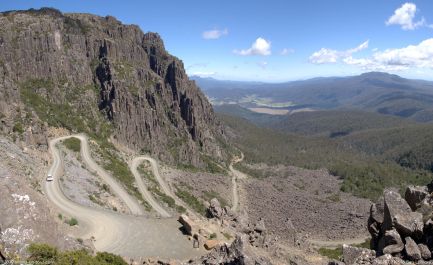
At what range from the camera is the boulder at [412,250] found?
76.6 feet

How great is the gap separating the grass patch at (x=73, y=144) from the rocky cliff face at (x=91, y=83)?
10054 mm

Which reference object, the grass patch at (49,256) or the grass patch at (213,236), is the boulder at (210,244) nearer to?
the grass patch at (213,236)

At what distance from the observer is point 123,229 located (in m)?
53.6

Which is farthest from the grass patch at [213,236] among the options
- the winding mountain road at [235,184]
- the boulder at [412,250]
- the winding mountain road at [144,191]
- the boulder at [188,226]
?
the winding mountain road at [235,184]

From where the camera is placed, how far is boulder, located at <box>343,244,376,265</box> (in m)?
24.3

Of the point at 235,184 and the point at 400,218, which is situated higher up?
the point at 400,218

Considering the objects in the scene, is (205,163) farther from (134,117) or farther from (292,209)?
(292,209)

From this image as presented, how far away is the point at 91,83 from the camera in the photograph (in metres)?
164

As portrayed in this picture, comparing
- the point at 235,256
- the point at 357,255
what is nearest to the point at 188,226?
the point at 235,256

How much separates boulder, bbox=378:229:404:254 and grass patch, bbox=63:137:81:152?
9380 centimetres

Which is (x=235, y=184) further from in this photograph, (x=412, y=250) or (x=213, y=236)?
(x=412, y=250)

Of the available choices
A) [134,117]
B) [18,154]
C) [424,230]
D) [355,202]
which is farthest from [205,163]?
[424,230]

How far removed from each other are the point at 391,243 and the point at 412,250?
5.69 ft

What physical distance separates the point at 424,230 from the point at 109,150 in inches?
4491
